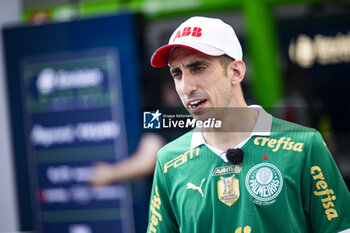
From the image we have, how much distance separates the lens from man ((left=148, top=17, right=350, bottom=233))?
1.66 m

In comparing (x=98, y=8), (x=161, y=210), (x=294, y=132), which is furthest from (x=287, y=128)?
(x=98, y=8)

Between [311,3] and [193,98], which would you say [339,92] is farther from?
[193,98]

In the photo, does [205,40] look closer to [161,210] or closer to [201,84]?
[201,84]

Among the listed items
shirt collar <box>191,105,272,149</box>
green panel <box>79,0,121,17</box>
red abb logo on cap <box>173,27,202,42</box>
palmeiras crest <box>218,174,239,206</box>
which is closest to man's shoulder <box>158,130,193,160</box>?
shirt collar <box>191,105,272,149</box>

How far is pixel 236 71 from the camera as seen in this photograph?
5.59ft

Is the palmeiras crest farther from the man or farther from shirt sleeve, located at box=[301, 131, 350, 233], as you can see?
shirt sleeve, located at box=[301, 131, 350, 233]

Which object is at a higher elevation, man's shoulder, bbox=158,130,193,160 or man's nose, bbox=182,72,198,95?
man's nose, bbox=182,72,198,95

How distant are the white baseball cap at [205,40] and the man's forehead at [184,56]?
0.02 m

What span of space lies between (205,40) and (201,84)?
0.41 ft

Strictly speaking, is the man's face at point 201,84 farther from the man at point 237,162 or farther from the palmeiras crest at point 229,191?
the palmeiras crest at point 229,191

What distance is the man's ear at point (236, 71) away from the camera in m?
1.69

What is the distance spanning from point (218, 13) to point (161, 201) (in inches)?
109

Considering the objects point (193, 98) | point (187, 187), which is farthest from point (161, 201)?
point (193, 98)

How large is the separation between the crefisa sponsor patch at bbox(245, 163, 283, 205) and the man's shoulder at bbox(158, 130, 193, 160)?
9.2 inches
